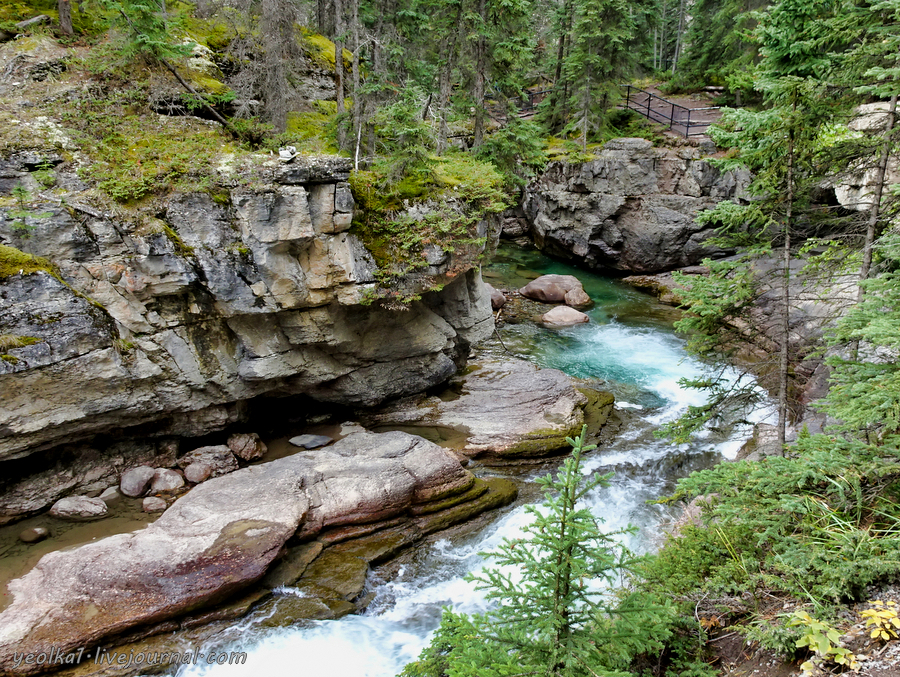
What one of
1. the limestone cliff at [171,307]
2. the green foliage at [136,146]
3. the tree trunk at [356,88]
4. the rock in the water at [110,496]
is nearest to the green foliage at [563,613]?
the limestone cliff at [171,307]

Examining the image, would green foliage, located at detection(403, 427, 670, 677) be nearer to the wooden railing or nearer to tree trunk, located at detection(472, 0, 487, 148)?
tree trunk, located at detection(472, 0, 487, 148)

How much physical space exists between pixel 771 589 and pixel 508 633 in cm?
278

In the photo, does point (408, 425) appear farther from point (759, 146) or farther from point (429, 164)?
point (759, 146)

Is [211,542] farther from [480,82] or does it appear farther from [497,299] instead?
[480,82]

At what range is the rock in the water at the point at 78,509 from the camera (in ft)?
31.3

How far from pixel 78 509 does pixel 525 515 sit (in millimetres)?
9076

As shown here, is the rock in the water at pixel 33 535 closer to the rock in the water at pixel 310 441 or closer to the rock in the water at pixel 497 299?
the rock in the water at pixel 310 441

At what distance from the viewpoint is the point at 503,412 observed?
13.5 metres

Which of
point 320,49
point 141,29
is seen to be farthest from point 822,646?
point 320,49

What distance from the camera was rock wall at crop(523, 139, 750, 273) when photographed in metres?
24.0

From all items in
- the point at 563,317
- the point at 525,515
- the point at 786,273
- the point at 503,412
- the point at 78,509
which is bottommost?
the point at 525,515

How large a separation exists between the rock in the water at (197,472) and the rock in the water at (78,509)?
157 centimetres

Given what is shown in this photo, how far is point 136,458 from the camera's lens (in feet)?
35.9

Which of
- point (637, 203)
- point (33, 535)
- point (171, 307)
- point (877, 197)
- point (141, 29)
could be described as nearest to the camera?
point (877, 197)
